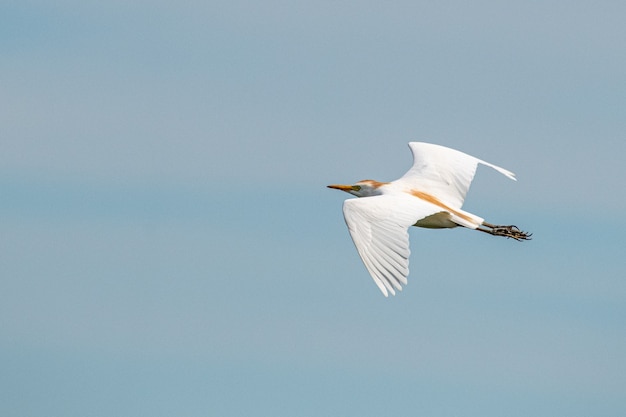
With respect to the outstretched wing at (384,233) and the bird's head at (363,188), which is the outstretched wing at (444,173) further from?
the outstretched wing at (384,233)

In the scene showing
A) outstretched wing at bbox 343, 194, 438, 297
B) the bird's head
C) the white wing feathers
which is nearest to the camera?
outstretched wing at bbox 343, 194, 438, 297

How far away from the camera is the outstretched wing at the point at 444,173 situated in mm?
36188

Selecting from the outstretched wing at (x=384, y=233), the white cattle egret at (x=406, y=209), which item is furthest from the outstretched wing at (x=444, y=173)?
the outstretched wing at (x=384, y=233)

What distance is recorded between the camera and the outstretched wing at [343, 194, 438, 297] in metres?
27.7

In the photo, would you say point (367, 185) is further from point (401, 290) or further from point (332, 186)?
point (401, 290)

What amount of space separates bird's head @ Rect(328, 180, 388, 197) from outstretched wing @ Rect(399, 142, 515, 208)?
0.90 metres

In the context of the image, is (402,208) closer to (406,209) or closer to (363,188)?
(406,209)

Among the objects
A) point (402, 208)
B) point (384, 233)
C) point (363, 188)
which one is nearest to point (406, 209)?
point (402, 208)

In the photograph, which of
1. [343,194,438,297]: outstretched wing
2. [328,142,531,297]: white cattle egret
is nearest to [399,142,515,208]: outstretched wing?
[328,142,531,297]: white cattle egret

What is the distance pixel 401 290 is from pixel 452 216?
678 centimetres

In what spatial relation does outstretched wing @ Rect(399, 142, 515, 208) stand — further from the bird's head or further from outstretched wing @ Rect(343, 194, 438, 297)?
outstretched wing @ Rect(343, 194, 438, 297)

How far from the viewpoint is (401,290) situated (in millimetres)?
27094

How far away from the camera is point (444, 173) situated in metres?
A: 36.9

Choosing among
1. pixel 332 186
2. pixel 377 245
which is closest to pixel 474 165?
pixel 332 186
